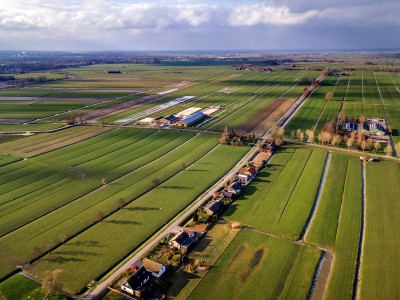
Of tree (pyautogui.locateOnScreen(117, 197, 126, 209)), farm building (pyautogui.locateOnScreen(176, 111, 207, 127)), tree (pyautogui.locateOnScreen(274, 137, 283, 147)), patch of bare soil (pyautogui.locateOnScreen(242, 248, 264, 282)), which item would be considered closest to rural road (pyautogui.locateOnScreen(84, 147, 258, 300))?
tree (pyautogui.locateOnScreen(117, 197, 126, 209))

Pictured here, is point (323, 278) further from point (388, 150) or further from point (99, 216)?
point (388, 150)

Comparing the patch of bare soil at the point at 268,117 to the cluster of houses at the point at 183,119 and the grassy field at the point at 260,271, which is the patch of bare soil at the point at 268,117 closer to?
the cluster of houses at the point at 183,119

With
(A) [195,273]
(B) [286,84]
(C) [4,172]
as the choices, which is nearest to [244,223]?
(A) [195,273]

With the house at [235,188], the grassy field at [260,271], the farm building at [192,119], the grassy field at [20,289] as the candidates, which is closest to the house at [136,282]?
the grassy field at [260,271]

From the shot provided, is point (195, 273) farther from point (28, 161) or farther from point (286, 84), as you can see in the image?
point (286, 84)

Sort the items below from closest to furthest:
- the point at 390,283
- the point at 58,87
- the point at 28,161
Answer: the point at 390,283
the point at 28,161
the point at 58,87
